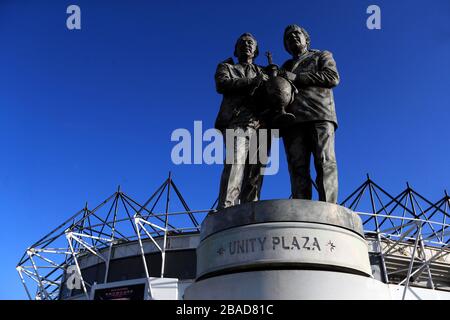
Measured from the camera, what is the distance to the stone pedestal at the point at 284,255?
445 cm

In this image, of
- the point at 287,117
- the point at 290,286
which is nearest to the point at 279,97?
the point at 287,117

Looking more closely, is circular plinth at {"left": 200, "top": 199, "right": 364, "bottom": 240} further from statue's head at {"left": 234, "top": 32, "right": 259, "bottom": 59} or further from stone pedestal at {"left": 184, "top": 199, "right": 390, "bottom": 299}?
statue's head at {"left": 234, "top": 32, "right": 259, "bottom": 59}

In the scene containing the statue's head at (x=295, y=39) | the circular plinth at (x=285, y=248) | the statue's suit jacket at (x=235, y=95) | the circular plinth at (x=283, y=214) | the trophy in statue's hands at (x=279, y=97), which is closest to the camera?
the circular plinth at (x=285, y=248)

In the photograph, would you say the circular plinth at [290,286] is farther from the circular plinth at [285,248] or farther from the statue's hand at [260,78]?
the statue's hand at [260,78]

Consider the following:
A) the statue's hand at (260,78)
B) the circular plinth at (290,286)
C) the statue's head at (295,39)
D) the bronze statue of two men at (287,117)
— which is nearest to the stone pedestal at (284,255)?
the circular plinth at (290,286)

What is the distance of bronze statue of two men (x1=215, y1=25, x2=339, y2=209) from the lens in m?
6.01

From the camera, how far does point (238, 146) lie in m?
6.13

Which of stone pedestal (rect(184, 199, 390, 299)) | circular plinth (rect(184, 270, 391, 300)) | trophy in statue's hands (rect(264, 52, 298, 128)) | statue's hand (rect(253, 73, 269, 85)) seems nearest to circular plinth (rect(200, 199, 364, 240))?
stone pedestal (rect(184, 199, 390, 299))

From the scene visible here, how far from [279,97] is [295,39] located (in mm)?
1511

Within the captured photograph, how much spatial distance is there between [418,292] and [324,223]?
25.4m

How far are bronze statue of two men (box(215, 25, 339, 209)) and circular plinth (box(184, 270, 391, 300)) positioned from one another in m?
1.44

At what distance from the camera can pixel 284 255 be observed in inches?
182
